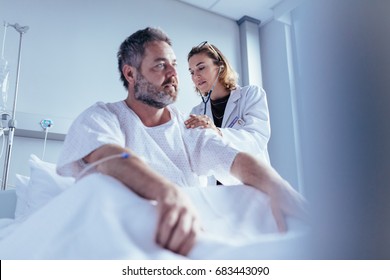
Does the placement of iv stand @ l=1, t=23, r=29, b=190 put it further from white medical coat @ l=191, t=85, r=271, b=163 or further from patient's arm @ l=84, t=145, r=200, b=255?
patient's arm @ l=84, t=145, r=200, b=255

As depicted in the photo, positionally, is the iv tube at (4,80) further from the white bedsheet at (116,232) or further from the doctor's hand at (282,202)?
the doctor's hand at (282,202)

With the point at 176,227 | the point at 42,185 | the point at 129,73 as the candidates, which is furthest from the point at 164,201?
the point at 42,185

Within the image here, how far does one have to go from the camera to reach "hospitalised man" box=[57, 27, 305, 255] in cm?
73

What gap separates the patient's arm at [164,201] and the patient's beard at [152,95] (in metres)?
0.45

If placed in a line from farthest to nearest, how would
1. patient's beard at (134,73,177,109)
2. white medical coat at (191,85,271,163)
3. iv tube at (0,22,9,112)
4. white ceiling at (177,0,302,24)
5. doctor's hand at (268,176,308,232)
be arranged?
white ceiling at (177,0,302,24)
iv tube at (0,22,9,112)
white medical coat at (191,85,271,163)
patient's beard at (134,73,177,109)
doctor's hand at (268,176,308,232)

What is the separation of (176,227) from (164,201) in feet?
0.18

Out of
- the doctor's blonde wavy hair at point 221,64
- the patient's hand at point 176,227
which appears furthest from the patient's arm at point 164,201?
the doctor's blonde wavy hair at point 221,64

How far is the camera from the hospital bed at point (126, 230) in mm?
537

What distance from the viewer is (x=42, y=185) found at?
1.31 m

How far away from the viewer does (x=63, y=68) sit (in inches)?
89.4

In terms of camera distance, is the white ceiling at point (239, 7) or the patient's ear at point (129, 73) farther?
the white ceiling at point (239, 7)

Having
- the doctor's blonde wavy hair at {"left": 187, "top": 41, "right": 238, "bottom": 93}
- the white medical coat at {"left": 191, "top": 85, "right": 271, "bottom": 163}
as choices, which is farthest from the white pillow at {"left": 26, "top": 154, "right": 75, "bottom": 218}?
the doctor's blonde wavy hair at {"left": 187, "top": 41, "right": 238, "bottom": 93}

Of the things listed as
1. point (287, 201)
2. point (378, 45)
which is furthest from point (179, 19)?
point (378, 45)

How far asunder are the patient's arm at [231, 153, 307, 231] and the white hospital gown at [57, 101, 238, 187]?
2.3 inches
